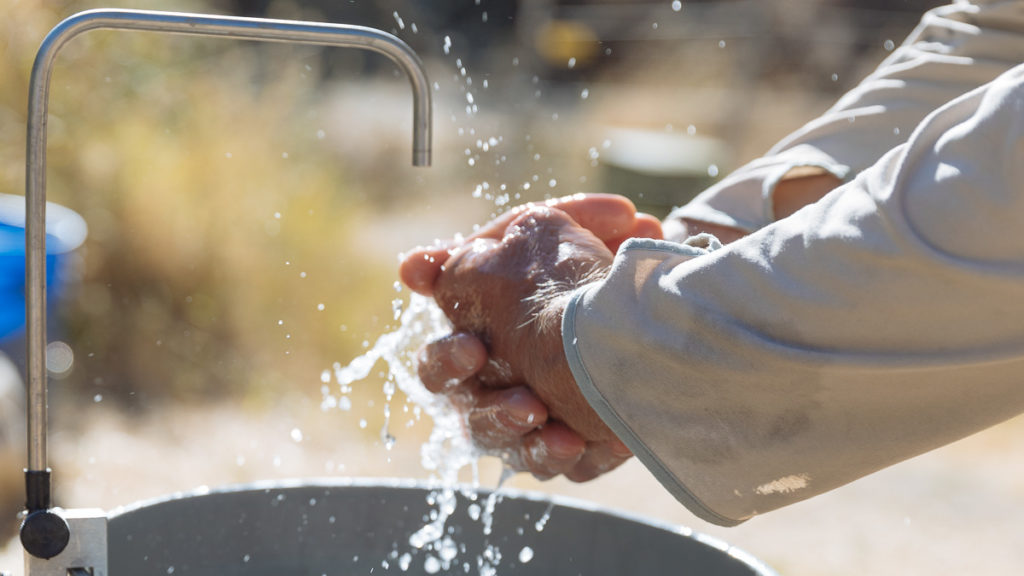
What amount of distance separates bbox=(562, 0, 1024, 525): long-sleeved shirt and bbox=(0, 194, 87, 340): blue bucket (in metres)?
2.09

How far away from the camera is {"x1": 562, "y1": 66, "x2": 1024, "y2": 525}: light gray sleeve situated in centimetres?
86

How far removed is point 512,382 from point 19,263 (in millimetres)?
1860

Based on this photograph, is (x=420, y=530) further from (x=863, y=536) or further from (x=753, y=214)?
(x=863, y=536)

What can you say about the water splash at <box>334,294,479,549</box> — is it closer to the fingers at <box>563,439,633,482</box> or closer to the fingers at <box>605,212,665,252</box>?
the fingers at <box>563,439,633,482</box>

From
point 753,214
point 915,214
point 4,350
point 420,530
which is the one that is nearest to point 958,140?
point 915,214

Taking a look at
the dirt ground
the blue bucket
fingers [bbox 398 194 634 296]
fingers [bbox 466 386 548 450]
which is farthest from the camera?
the dirt ground

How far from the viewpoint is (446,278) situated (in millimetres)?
1454

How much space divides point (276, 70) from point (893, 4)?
7.92m

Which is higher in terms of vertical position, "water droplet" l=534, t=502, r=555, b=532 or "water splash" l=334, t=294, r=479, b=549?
"water splash" l=334, t=294, r=479, b=549

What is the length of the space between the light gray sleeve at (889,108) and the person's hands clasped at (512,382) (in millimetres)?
172

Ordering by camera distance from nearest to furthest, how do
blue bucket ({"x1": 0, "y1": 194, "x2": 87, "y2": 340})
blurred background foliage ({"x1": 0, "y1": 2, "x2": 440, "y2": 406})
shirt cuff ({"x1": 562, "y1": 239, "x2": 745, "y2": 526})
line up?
1. shirt cuff ({"x1": 562, "y1": 239, "x2": 745, "y2": 526})
2. blue bucket ({"x1": 0, "y1": 194, "x2": 87, "y2": 340})
3. blurred background foliage ({"x1": 0, "y1": 2, "x2": 440, "y2": 406})

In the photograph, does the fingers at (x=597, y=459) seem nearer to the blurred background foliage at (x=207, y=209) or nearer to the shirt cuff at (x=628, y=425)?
the shirt cuff at (x=628, y=425)

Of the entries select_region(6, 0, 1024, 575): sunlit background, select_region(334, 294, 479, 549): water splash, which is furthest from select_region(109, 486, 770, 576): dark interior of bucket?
select_region(6, 0, 1024, 575): sunlit background

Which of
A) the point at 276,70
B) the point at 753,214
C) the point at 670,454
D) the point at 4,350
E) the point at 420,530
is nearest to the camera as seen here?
the point at 670,454
